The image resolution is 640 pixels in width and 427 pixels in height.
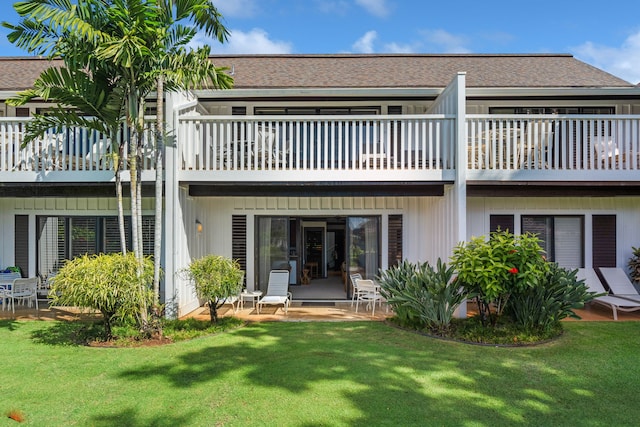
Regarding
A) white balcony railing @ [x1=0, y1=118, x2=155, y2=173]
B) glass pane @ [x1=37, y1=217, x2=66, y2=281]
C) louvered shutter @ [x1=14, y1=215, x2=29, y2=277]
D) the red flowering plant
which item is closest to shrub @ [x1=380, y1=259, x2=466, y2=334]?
the red flowering plant

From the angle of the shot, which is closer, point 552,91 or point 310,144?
point 310,144

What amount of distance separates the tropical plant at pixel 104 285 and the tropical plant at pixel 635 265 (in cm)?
1125

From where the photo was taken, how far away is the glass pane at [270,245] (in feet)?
35.3

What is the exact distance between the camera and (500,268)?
6586 mm

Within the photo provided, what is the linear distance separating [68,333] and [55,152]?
401 centimetres

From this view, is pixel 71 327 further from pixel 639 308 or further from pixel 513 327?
pixel 639 308

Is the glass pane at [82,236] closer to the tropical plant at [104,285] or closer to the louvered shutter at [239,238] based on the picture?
the louvered shutter at [239,238]

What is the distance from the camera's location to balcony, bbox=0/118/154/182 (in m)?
8.34

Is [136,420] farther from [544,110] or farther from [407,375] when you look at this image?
[544,110]

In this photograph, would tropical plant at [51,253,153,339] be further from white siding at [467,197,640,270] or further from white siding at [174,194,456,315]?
white siding at [467,197,640,270]

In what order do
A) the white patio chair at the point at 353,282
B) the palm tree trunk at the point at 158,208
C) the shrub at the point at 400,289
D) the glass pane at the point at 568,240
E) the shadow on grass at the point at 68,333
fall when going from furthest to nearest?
the glass pane at the point at 568,240
the white patio chair at the point at 353,282
the shrub at the point at 400,289
the palm tree trunk at the point at 158,208
the shadow on grass at the point at 68,333

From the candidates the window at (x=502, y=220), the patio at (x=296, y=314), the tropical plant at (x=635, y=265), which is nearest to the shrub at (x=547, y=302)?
the patio at (x=296, y=314)

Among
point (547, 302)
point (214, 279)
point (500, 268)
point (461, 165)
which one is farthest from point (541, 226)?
point (214, 279)

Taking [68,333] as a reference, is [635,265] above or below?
above
